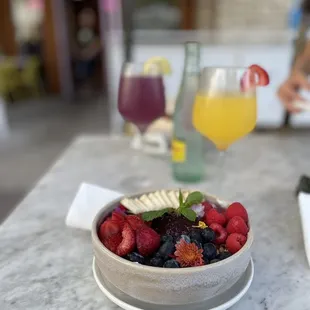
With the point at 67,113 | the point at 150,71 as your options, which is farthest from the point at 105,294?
the point at 67,113

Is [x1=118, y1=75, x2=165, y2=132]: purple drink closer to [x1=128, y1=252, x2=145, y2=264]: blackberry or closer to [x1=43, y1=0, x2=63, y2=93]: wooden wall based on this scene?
[x1=128, y1=252, x2=145, y2=264]: blackberry

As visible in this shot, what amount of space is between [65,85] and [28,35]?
128cm

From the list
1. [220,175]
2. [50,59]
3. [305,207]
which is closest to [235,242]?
[305,207]

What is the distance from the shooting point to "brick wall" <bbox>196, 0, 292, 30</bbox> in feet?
11.4

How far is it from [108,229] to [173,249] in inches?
3.7

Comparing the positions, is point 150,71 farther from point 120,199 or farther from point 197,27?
point 197,27

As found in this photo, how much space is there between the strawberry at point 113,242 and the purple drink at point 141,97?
19.8 inches

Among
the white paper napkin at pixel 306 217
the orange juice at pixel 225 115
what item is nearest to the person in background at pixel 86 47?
the orange juice at pixel 225 115

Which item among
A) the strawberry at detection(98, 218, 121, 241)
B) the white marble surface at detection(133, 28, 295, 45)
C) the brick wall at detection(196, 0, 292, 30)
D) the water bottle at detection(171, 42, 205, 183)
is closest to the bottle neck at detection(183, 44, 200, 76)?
the water bottle at detection(171, 42, 205, 183)

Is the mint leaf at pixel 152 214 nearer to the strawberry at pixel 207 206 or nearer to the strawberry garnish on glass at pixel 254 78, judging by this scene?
the strawberry at pixel 207 206

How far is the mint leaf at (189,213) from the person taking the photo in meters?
0.50

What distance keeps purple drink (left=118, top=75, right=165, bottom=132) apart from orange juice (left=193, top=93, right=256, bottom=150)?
0.58ft

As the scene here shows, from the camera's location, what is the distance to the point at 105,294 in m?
0.47

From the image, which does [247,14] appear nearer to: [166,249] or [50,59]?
[166,249]
